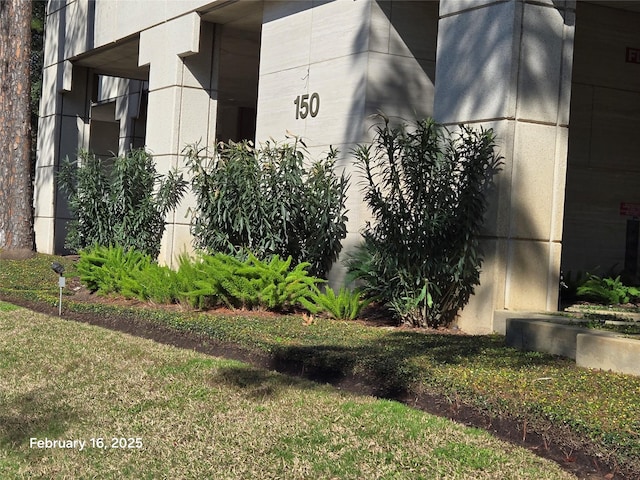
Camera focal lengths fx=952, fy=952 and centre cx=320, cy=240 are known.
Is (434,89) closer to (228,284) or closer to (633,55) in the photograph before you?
(633,55)

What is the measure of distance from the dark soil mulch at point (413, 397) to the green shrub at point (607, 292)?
8.86 feet

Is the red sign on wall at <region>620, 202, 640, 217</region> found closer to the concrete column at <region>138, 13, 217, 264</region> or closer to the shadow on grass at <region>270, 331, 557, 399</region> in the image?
the shadow on grass at <region>270, 331, 557, 399</region>

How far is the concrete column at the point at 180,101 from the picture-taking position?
17766mm

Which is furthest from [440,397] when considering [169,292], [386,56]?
[386,56]

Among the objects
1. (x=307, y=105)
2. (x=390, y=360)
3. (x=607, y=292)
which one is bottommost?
(x=390, y=360)

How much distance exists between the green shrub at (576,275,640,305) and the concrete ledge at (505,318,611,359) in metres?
3.24

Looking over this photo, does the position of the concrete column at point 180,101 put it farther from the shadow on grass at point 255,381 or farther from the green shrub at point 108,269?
the shadow on grass at point 255,381

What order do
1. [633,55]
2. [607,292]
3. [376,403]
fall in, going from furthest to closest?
1. [633,55]
2. [607,292]
3. [376,403]

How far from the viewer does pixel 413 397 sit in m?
7.39

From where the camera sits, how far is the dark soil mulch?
578cm

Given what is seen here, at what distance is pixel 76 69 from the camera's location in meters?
24.8

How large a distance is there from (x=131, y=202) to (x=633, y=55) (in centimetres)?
921
